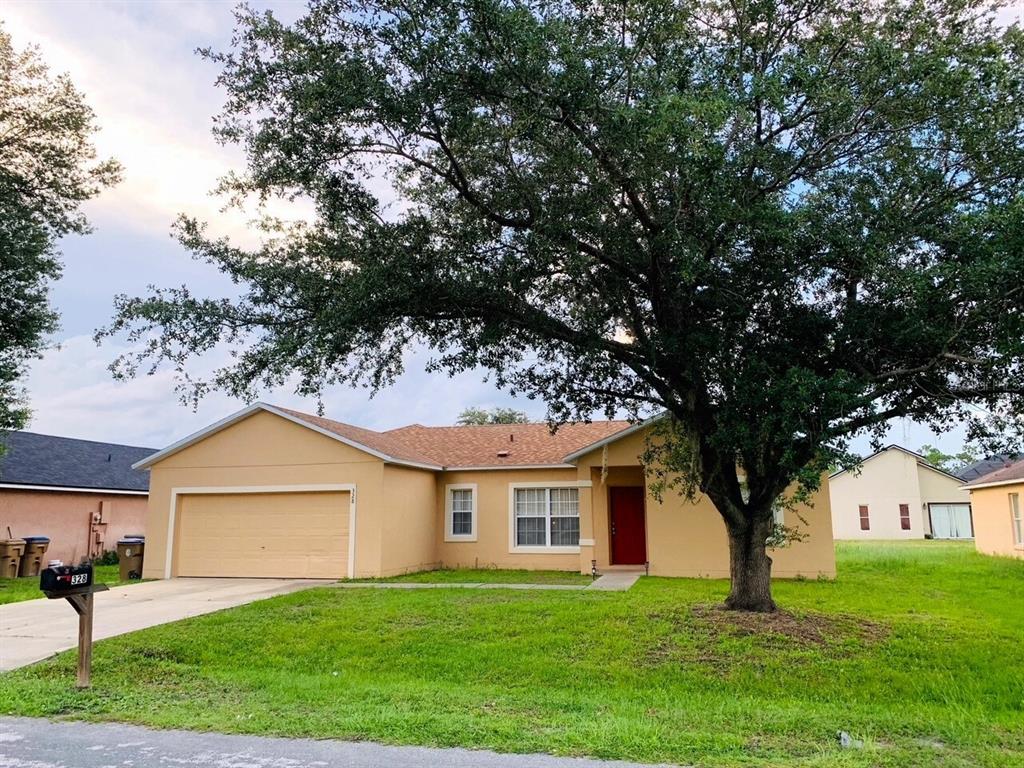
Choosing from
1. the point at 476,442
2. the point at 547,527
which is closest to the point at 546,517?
the point at 547,527

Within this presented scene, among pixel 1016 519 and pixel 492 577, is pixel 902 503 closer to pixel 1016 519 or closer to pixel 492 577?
pixel 1016 519

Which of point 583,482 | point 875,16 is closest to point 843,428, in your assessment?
point 875,16

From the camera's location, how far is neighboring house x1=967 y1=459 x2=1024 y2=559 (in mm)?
21859

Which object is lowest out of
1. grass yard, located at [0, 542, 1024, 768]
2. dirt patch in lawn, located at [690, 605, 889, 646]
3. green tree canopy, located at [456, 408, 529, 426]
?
grass yard, located at [0, 542, 1024, 768]

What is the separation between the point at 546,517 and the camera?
18453mm

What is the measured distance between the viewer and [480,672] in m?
7.71

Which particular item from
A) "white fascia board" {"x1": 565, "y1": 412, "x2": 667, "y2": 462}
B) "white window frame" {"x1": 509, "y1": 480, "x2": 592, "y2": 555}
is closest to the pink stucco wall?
"white window frame" {"x1": 509, "y1": 480, "x2": 592, "y2": 555}

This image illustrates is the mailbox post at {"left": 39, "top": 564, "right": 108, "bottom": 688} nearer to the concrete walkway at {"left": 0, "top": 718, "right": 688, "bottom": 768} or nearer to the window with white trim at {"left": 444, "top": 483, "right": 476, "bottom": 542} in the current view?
the concrete walkway at {"left": 0, "top": 718, "right": 688, "bottom": 768}

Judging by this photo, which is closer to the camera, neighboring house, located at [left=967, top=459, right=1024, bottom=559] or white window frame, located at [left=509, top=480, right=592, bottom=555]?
white window frame, located at [left=509, top=480, right=592, bottom=555]

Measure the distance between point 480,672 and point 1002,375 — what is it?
6.79 m

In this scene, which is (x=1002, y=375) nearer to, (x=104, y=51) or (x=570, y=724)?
(x=570, y=724)

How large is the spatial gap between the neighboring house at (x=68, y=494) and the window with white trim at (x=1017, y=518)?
28.4 m

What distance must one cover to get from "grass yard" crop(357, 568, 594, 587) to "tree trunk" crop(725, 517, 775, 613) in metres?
4.63

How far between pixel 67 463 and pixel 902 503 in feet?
137
